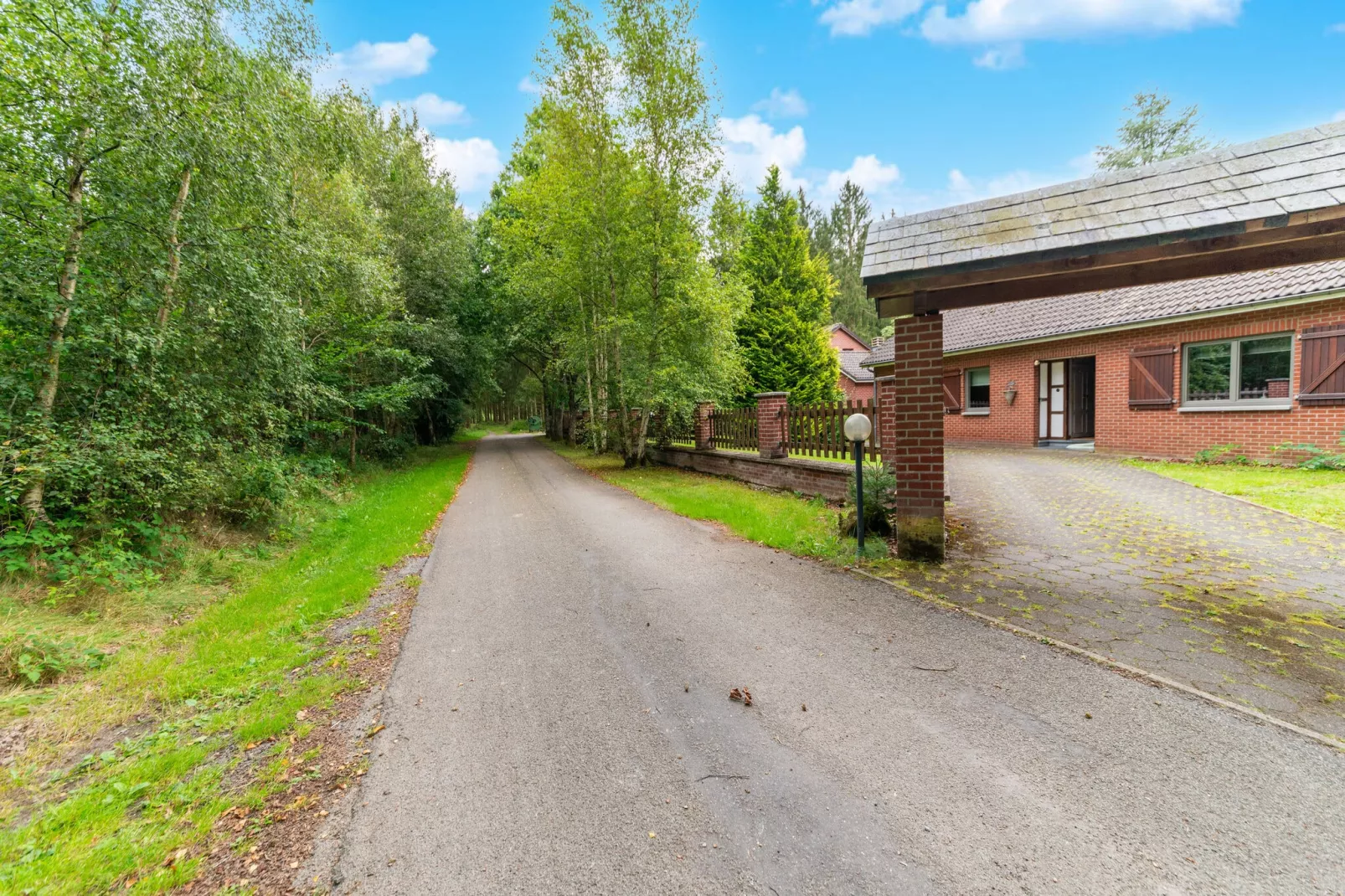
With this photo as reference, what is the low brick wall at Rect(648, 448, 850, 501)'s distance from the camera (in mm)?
8562

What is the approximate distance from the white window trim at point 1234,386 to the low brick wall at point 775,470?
8.75 meters

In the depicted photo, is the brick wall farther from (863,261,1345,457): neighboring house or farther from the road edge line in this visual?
the road edge line

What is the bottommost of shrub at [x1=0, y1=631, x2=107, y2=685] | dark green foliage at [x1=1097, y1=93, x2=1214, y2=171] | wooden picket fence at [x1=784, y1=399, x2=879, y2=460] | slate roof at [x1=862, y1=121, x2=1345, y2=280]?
shrub at [x1=0, y1=631, x2=107, y2=685]

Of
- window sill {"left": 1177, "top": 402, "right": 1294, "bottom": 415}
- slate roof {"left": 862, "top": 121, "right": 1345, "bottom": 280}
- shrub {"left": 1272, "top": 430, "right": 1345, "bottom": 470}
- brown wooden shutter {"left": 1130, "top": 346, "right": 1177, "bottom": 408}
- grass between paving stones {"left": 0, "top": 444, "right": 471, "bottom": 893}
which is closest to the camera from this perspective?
grass between paving stones {"left": 0, "top": 444, "right": 471, "bottom": 893}

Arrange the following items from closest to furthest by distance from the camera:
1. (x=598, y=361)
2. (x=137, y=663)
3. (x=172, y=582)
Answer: (x=137, y=663) → (x=172, y=582) → (x=598, y=361)

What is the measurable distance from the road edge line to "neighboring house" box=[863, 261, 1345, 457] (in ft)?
24.5

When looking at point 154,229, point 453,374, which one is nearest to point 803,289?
point 453,374

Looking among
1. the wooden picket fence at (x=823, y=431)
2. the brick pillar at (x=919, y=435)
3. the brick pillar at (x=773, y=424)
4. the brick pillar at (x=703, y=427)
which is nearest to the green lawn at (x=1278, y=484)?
the brick pillar at (x=919, y=435)

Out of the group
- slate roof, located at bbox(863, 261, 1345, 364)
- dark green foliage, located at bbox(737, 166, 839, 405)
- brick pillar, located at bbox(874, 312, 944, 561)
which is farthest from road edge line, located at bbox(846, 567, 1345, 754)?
dark green foliage, located at bbox(737, 166, 839, 405)

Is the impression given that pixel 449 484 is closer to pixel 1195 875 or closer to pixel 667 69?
pixel 667 69

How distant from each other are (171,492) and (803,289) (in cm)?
2203

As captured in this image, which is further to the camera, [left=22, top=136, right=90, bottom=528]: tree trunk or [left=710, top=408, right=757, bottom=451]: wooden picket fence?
[left=710, top=408, right=757, bottom=451]: wooden picket fence

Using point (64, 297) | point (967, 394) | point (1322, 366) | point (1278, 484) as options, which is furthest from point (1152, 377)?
point (64, 297)

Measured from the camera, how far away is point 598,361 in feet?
52.9
